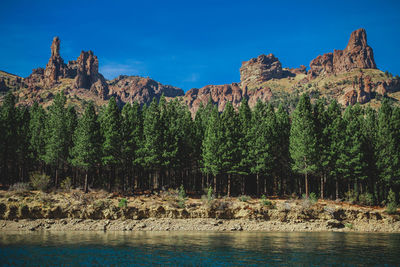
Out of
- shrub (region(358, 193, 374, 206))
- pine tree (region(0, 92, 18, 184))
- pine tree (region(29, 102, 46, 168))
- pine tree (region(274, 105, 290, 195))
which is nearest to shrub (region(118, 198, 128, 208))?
pine tree (region(29, 102, 46, 168))

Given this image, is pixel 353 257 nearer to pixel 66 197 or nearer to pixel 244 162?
pixel 244 162

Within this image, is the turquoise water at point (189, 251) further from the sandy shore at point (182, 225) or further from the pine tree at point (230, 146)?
the pine tree at point (230, 146)

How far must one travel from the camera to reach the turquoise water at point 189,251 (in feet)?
62.6

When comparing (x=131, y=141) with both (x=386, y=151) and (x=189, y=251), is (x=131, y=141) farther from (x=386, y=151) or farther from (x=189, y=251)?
(x=386, y=151)

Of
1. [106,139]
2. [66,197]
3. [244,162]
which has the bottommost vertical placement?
[66,197]

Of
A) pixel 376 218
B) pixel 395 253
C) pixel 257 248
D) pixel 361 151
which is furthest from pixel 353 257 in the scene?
pixel 361 151

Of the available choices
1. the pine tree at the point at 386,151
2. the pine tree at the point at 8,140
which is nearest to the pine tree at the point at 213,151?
the pine tree at the point at 386,151

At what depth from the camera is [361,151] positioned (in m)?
46.8

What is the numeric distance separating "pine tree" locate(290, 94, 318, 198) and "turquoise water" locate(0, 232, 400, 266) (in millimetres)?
15977

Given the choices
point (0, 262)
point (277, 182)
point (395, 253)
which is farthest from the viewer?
point (277, 182)

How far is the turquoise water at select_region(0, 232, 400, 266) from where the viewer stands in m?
19.1

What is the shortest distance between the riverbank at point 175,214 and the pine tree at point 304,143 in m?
5.76

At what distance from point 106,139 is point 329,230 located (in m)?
34.6

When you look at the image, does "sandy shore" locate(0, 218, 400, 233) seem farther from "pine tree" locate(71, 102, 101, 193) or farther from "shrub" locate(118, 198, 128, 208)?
"pine tree" locate(71, 102, 101, 193)
